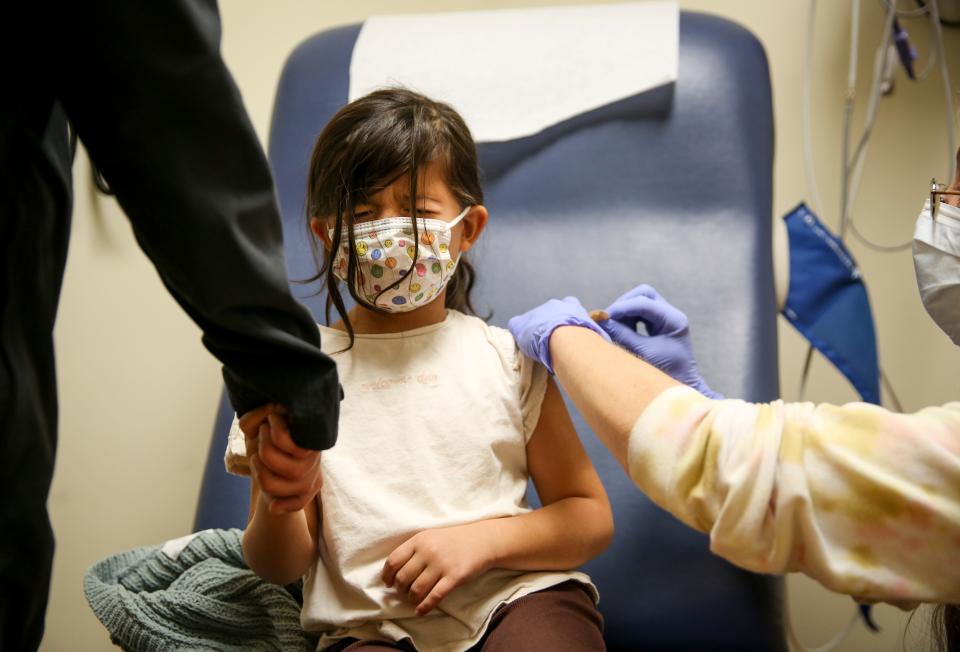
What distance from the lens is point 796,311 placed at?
1629 millimetres

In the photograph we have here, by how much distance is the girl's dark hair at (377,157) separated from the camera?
115 cm

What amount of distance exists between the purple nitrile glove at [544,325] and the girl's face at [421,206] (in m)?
0.13

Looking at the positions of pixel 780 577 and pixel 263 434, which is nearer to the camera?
pixel 263 434

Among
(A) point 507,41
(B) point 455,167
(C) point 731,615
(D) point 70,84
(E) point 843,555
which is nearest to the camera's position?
(D) point 70,84

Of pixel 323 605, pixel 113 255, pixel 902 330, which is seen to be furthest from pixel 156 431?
pixel 902 330

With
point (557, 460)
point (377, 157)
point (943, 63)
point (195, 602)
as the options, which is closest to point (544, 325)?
point (557, 460)

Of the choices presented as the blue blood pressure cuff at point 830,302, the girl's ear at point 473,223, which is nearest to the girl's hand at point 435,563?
the girl's ear at point 473,223

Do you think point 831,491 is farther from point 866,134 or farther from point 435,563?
point 866,134

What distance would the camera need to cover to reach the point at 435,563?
3.47 feet

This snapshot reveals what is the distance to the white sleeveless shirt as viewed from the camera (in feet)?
3.62

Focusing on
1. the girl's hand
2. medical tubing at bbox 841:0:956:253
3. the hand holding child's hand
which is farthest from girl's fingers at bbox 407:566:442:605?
medical tubing at bbox 841:0:956:253

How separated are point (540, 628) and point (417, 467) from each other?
0.79 ft

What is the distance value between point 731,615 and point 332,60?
3.96 feet

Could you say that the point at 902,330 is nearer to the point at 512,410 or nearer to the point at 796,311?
the point at 796,311
